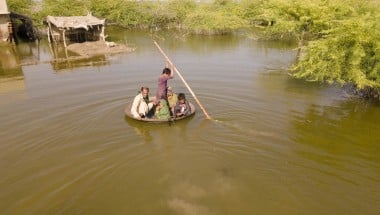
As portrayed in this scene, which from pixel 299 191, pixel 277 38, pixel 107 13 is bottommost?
pixel 299 191

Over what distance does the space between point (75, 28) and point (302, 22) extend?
16.8 meters

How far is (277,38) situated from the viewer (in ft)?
94.8

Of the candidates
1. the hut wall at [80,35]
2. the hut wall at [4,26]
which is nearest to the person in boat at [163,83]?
the hut wall at [80,35]

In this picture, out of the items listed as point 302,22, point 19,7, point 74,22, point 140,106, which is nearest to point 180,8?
point 74,22

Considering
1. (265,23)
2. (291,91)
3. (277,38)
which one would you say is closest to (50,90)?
(291,91)

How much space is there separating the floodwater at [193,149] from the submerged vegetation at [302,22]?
1.45m

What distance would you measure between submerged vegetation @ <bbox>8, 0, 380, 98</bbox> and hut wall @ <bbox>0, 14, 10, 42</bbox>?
20.5 feet

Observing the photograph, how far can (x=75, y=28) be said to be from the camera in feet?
82.9

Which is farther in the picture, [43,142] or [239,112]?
[239,112]

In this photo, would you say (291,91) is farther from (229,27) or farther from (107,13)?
(107,13)

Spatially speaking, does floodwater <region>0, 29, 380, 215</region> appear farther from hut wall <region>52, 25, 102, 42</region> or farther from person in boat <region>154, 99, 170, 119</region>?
hut wall <region>52, 25, 102, 42</region>

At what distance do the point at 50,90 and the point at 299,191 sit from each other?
35.5 feet

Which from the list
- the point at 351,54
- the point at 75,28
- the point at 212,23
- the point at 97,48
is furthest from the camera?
the point at 212,23

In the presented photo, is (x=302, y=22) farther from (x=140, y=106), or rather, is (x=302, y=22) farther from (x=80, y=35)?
(x=80, y=35)
